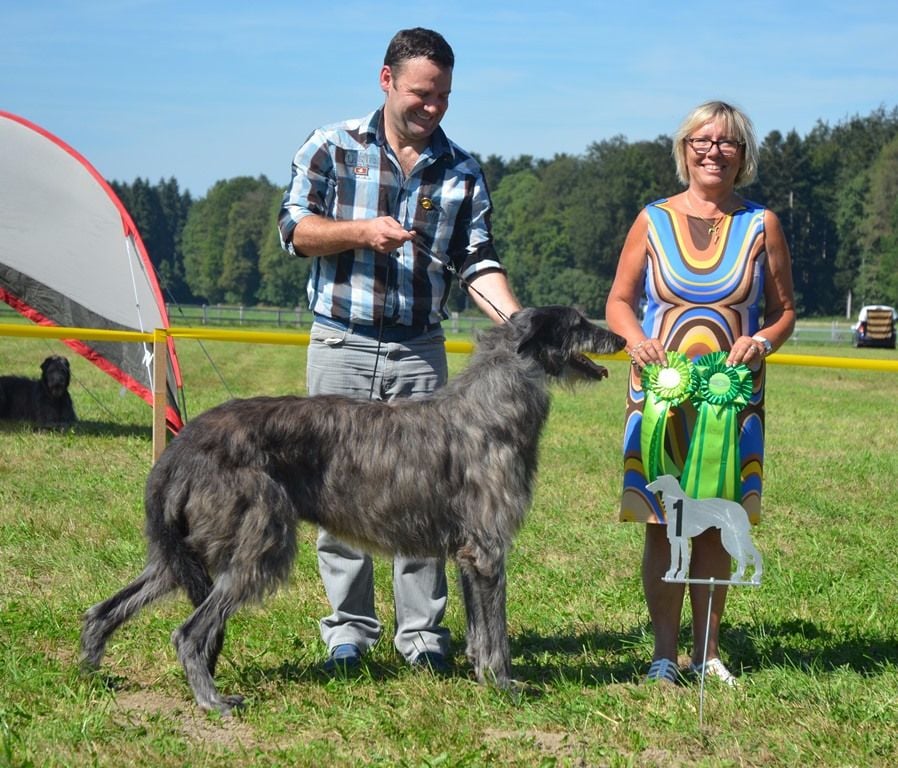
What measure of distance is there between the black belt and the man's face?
835 millimetres

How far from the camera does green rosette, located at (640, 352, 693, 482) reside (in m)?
4.61

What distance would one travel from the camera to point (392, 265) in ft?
16.6

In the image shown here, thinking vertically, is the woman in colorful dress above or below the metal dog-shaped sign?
above

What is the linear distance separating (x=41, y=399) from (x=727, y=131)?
9.97m

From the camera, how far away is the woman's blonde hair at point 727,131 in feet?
15.4

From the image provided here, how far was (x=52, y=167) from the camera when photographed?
510 inches

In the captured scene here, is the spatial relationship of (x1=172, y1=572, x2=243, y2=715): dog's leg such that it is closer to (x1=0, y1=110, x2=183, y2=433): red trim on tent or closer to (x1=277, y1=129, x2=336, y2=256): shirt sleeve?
(x1=277, y1=129, x2=336, y2=256): shirt sleeve

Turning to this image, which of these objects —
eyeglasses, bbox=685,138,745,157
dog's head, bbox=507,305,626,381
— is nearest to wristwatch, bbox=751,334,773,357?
dog's head, bbox=507,305,626,381

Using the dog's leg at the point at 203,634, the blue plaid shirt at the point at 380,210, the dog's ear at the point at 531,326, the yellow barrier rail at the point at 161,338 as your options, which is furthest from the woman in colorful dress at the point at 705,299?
the yellow barrier rail at the point at 161,338

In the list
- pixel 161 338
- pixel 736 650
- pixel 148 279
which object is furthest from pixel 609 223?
pixel 736 650

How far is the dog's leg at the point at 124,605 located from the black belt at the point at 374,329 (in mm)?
1345

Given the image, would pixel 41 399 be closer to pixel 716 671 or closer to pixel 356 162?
pixel 356 162

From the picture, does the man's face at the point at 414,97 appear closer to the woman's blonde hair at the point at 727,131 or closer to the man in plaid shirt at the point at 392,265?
the man in plaid shirt at the point at 392,265

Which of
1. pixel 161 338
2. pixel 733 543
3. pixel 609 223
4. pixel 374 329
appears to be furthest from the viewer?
pixel 609 223
